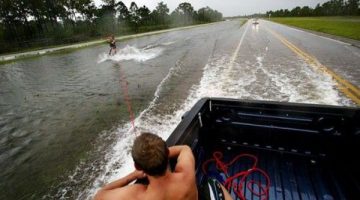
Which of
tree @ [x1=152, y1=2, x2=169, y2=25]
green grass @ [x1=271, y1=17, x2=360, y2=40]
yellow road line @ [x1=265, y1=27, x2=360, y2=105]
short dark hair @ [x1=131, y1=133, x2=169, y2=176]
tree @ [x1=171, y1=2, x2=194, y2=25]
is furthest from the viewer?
tree @ [x1=171, y1=2, x2=194, y2=25]

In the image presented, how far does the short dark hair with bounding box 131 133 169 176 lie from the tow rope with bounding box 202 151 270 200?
167 cm

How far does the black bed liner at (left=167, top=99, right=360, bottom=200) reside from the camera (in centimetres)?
306

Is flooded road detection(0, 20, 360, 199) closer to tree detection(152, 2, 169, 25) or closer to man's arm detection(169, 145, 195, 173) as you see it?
man's arm detection(169, 145, 195, 173)

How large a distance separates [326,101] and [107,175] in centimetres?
556

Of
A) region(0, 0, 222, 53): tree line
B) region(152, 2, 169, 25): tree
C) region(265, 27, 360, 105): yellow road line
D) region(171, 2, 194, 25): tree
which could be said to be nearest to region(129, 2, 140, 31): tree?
region(0, 0, 222, 53): tree line

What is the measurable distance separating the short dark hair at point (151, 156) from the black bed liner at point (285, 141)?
3.56 ft

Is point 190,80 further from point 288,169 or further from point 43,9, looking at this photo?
point 43,9

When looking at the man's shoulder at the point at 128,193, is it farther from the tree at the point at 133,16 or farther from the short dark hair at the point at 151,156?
the tree at the point at 133,16

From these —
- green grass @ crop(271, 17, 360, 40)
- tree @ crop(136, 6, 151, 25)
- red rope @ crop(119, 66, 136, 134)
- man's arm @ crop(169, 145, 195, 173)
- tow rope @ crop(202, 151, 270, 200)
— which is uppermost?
tree @ crop(136, 6, 151, 25)

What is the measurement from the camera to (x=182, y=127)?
3152mm

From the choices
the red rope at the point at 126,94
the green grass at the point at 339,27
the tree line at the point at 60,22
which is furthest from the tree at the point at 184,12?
the red rope at the point at 126,94

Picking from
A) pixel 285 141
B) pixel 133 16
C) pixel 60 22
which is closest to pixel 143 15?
pixel 133 16

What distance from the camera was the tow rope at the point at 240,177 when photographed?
10.2 ft

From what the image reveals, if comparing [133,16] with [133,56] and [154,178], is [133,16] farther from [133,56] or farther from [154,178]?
[154,178]
